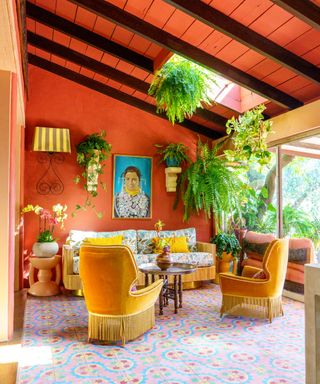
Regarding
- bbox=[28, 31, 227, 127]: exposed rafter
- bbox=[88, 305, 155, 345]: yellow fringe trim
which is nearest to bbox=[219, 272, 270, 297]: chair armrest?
bbox=[88, 305, 155, 345]: yellow fringe trim

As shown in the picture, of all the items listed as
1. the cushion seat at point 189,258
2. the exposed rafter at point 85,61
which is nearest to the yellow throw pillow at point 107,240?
the cushion seat at point 189,258

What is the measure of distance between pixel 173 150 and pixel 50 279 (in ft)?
9.37

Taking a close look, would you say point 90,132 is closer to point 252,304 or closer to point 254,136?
point 254,136

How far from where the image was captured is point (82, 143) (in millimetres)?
5805

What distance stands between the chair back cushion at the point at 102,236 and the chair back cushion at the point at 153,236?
0.10 metres

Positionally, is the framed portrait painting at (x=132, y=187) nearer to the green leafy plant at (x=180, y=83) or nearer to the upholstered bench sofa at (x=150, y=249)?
the upholstered bench sofa at (x=150, y=249)

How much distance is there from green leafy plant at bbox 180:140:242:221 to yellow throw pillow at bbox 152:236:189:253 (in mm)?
618

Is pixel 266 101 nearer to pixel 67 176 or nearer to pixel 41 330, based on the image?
pixel 67 176

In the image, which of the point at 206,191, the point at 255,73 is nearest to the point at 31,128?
the point at 206,191

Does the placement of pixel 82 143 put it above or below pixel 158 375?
above

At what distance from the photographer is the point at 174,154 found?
6320mm

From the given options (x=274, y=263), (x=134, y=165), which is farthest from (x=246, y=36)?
(x=134, y=165)

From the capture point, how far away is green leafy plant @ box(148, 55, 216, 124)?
4.65 m

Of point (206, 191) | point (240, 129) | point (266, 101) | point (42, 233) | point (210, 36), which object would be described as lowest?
point (42, 233)
